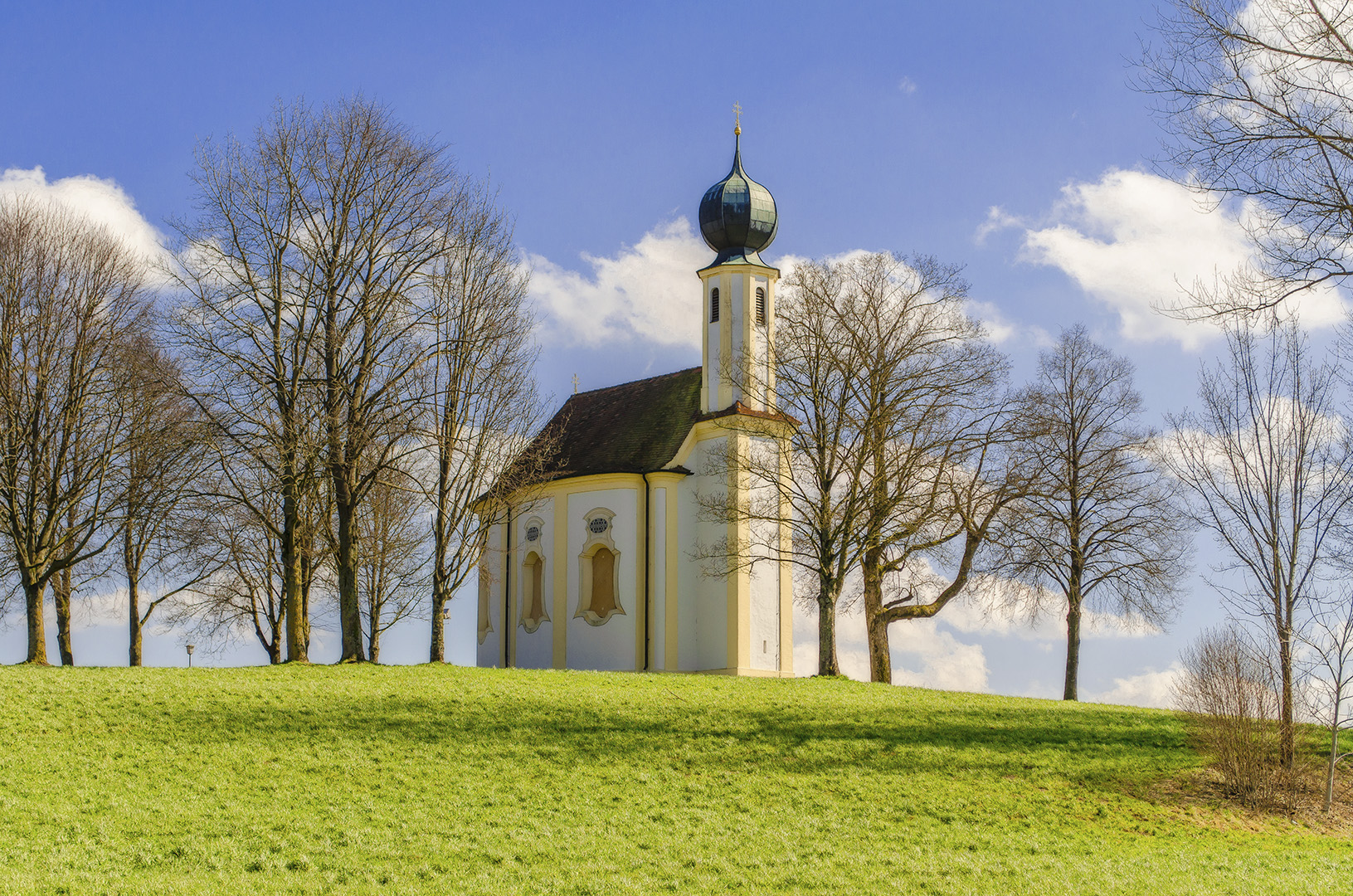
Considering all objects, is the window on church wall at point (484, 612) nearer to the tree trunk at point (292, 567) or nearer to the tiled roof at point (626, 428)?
the tiled roof at point (626, 428)

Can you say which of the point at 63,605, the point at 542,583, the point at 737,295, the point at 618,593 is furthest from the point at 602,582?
the point at 63,605

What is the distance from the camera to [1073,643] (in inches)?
1167

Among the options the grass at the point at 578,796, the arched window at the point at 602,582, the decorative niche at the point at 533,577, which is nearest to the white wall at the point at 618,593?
the arched window at the point at 602,582

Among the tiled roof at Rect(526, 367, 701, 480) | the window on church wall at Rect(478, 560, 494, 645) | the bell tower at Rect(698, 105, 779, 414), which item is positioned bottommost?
the window on church wall at Rect(478, 560, 494, 645)

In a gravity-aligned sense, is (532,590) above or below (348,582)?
below

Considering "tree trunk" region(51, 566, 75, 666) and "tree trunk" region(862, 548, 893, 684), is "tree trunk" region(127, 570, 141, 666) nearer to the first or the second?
"tree trunk" region(51, 566, 75, 666)

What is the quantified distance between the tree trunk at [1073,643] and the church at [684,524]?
6743 mm

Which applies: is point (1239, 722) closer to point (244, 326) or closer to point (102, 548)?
point (244, 326)

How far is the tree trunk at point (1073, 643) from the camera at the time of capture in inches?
1158

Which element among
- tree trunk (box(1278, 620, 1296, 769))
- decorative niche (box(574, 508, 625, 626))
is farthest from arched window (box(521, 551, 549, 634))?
tree trunk (box(1278, 620, 1296, 769))

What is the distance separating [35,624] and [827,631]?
1679 cm

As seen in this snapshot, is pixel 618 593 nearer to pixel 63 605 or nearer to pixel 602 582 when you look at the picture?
pixel 602 582

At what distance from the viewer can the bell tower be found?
32.9 m

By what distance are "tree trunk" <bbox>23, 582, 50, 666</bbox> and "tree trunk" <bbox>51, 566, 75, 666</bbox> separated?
253 cm
